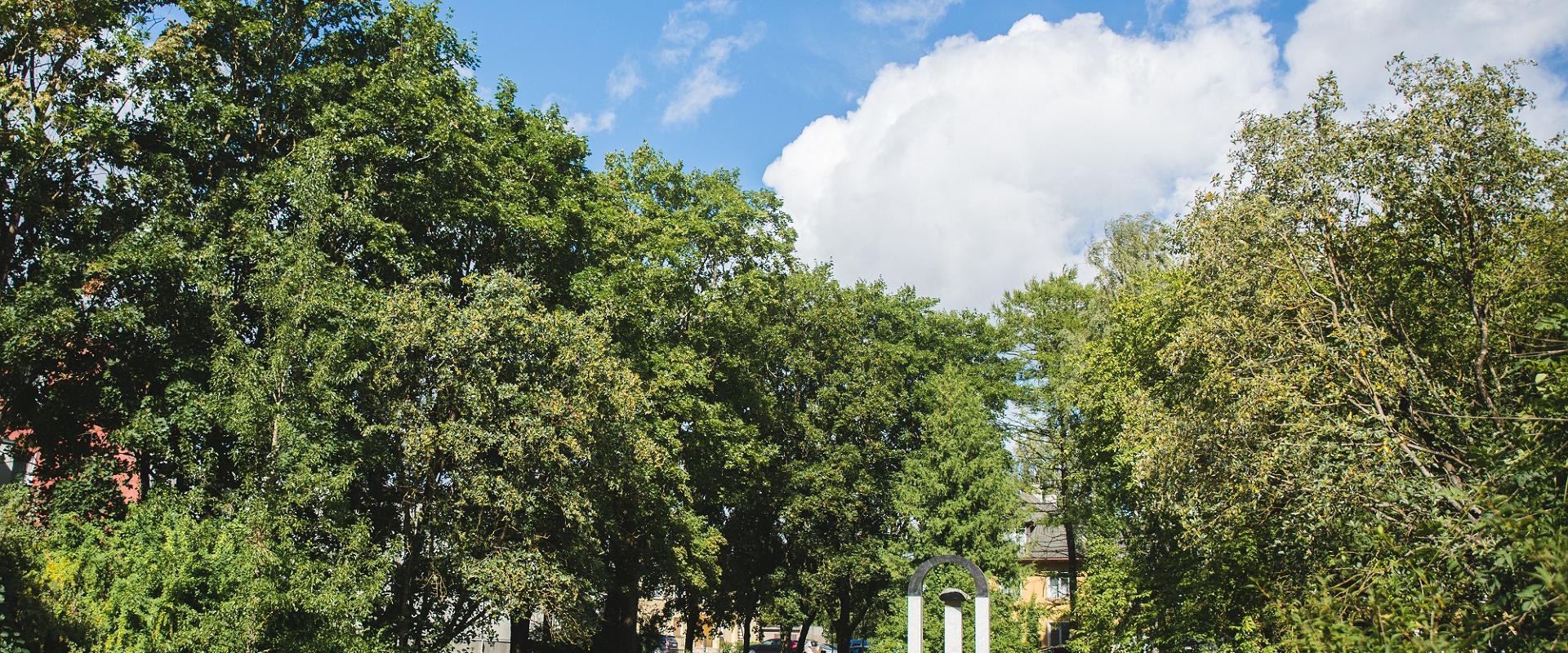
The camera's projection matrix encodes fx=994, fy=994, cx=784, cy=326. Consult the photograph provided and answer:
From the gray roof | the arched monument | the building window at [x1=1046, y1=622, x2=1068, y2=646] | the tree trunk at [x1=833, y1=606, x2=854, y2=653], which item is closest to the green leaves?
the arched monument

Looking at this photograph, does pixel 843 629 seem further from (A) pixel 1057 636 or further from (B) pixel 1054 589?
(A) pixel 1057 636

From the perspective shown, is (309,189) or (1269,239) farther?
(309,189)

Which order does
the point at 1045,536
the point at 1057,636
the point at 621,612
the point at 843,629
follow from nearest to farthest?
the point at 621,612 → the point at 843,629 → the point at 1057,636 → the point at 1045,536

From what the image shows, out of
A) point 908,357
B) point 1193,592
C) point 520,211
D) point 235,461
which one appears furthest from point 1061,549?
point 235,461

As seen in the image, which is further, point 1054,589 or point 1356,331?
point 1054,589

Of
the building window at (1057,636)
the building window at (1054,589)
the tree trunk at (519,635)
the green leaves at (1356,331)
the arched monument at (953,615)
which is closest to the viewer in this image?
the green leaves at (1356,331)

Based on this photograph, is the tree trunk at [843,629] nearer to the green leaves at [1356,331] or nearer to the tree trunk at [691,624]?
the tree trunk at [691,624]

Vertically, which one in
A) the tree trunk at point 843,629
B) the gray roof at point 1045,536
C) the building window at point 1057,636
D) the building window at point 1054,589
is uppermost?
the gray roof at point 1045,536

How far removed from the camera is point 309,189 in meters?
18.3

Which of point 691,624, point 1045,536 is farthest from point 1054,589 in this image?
point 691,624

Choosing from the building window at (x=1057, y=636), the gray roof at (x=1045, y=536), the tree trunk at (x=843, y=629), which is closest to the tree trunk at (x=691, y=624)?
the tree trunk at (x=843, y=629)

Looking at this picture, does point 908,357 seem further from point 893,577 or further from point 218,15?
point 218,15

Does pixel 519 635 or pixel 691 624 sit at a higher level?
pixel 519 635

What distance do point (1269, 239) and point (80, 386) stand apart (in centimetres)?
2055
